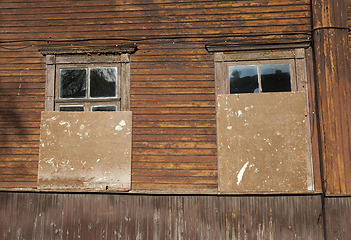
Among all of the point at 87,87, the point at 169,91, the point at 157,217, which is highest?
the point at 87,87

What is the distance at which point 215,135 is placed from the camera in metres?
3.53

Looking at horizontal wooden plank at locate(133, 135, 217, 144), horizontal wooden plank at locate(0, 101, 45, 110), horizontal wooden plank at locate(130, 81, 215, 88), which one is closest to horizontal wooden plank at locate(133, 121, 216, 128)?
horizontal wooden plank at locate(133, 135, 217, 144)

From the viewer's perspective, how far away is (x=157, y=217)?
3.45 metres

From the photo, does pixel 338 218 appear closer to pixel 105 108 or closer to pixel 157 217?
pixel 157 217

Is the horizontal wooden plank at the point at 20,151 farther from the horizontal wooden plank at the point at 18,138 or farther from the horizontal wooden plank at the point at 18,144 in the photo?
the horizontal wooden plank at the point at 18,138

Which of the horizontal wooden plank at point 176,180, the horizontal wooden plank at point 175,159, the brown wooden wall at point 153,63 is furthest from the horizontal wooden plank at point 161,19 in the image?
the horizontal wooden plank at point 176,180

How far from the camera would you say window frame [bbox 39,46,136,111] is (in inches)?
146

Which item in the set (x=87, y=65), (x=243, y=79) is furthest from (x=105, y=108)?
(x=243, y=79)

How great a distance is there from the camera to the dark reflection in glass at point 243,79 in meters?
3.58

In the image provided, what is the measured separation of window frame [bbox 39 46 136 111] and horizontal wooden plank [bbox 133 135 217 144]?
551 millimetres

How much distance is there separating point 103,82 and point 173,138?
5.16ft

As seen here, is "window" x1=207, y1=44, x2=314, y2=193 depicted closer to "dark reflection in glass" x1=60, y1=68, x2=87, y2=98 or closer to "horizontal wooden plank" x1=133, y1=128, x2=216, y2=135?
"horizontal wooden plank" x1=133, y1=128, x2=216, y2=135

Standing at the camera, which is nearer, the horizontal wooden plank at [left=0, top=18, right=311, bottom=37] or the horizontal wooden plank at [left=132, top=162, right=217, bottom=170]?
the horizontal wooden plank at [left=132, top=162, right=217, bottom=170]

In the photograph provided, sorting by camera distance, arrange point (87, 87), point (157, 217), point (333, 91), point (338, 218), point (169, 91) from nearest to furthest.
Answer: point (338, 218) → point (333, 91) → point (157, 217) → point (169, 91) → point (87, 87)
